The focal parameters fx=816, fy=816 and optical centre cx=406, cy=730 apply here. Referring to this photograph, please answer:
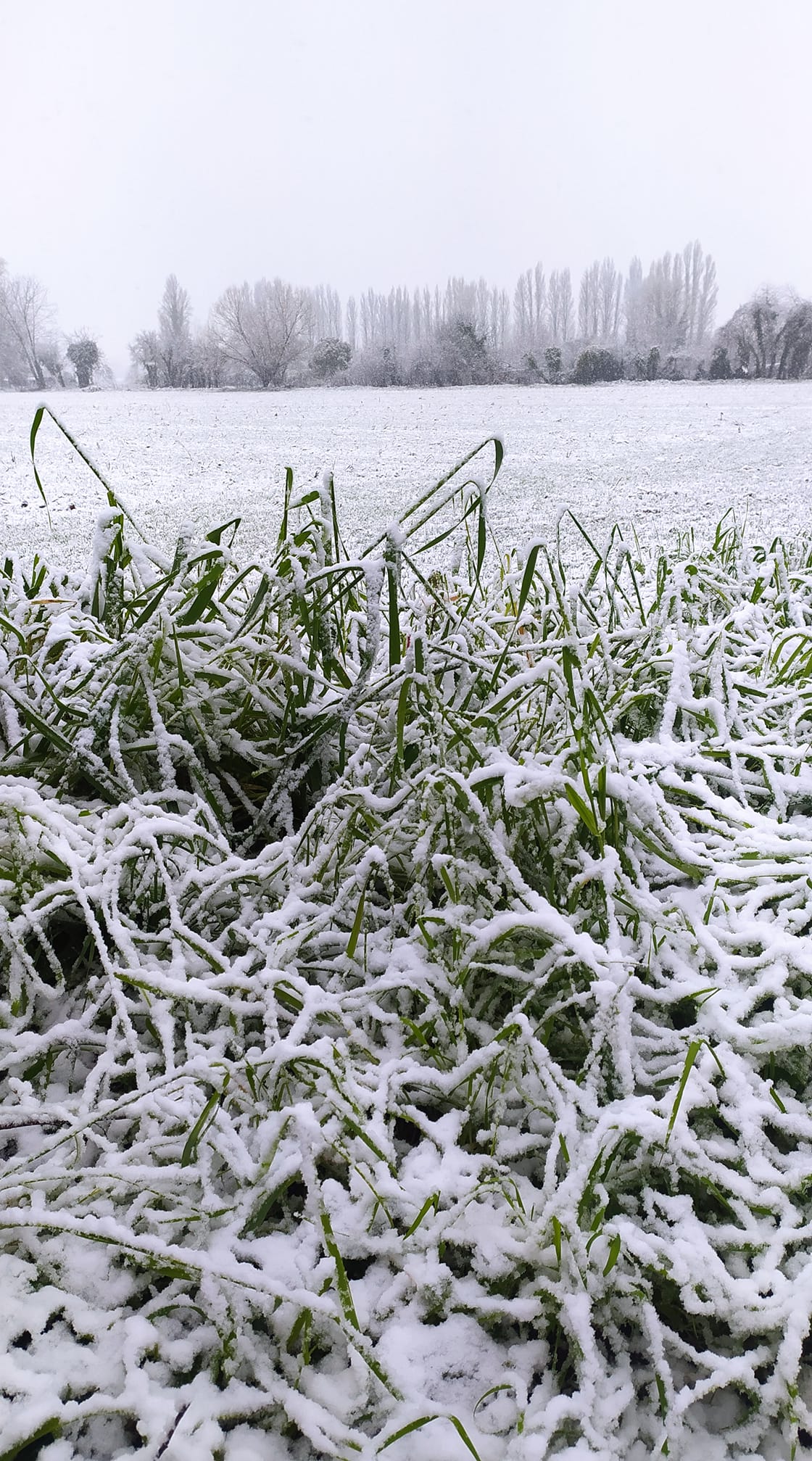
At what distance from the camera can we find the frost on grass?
56 cm

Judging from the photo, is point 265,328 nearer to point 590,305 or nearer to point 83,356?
point 83,356

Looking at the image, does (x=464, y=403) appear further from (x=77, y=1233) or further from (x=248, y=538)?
(x=77, y=1233)

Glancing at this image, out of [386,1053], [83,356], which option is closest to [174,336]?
[83,356]

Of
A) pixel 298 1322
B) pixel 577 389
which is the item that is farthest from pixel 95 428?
pixel 577 389

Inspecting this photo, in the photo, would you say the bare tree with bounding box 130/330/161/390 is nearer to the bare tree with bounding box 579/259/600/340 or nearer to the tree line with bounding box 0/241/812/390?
the tree line with bounding box 0/241/812/390

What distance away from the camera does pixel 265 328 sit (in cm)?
2728

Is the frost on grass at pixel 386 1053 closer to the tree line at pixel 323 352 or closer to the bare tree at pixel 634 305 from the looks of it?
the tree line at pixel 323 352

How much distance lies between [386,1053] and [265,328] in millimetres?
30201

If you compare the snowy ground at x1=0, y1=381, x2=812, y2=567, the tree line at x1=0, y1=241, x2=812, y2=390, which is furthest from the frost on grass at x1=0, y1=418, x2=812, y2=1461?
the tree line at x1=0, y1=241, x2=812, y2=390

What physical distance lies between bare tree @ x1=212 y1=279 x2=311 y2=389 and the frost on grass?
26.9m

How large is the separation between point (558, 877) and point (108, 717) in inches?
24.8

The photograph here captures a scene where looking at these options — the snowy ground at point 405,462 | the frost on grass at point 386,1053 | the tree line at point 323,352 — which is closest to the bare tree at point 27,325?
the tree line at point 323,352

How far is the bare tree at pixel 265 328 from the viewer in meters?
26.0

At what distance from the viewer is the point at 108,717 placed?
1.10m
